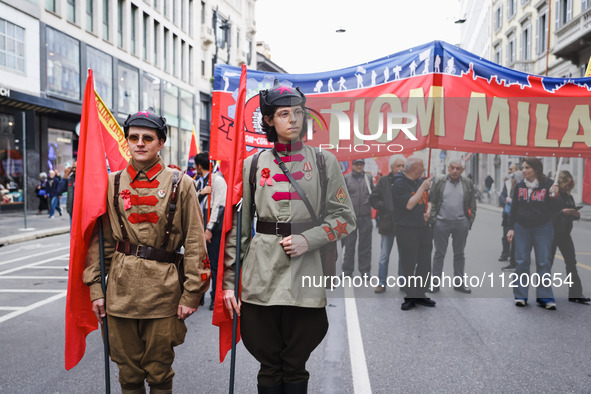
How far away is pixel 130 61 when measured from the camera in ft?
94.6

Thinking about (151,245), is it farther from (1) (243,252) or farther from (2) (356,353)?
(2) (356,353)

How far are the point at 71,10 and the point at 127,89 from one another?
558 centimetres

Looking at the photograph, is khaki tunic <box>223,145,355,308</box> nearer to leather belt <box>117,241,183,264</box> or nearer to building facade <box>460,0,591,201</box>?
leather belt <box>117,241,183,264</box>

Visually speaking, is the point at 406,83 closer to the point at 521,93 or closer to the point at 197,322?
the point at 521,93

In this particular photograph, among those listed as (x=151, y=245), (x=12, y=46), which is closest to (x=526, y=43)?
(x=12, y=46)

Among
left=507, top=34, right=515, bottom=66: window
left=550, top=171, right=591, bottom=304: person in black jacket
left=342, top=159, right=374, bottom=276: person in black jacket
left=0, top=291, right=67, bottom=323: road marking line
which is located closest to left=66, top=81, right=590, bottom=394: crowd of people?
left=342, top=159, right=374, bottom=276: person in black jacket

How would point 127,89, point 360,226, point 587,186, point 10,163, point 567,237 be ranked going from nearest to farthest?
point 587,186, point 360,226, point 567,237, point 10,163, point 127,89

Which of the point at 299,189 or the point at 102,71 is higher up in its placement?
the point at 102,71

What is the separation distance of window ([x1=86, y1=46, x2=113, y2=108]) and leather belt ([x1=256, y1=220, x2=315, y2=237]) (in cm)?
2416

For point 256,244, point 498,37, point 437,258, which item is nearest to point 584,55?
point 498,37

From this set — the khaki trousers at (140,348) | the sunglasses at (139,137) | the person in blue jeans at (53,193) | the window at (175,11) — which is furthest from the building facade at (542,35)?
the khaki trousers at (140,348)

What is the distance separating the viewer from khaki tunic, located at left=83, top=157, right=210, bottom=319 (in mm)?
2850

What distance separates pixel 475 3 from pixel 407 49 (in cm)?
5723

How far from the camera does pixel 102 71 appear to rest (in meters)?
25.9
